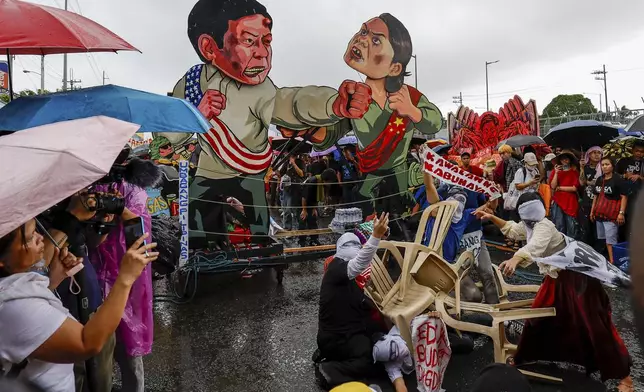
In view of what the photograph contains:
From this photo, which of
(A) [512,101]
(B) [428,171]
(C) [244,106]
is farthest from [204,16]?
(A) [512,101]

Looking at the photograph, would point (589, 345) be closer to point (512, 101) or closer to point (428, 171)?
point (428, 171)

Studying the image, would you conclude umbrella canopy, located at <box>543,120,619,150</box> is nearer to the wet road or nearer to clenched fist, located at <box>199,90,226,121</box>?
the wet road

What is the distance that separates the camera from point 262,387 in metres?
3.82

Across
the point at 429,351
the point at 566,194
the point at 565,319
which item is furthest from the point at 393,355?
the point at 566,194

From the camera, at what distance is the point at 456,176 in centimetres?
471

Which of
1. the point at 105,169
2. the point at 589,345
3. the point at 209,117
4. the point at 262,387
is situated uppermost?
the point at 209,117

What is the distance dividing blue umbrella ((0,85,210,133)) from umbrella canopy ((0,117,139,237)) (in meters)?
1.20

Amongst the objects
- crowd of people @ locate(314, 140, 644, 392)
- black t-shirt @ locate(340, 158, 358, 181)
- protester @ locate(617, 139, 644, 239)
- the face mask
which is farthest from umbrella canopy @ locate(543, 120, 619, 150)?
the face mask

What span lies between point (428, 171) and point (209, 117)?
3.11m

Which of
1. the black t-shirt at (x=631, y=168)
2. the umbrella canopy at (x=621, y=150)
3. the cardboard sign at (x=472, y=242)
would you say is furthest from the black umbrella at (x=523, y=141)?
the cardboard sign at (x=472, y=242)

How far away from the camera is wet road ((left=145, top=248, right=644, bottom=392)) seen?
3869 millimetres

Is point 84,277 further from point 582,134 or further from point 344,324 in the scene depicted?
point 582,134

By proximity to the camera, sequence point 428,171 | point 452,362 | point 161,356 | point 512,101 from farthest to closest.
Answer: point 512,101 < point 428,171 < point 161,356 < point 452,362

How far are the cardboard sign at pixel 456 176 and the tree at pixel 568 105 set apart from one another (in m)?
48.4
